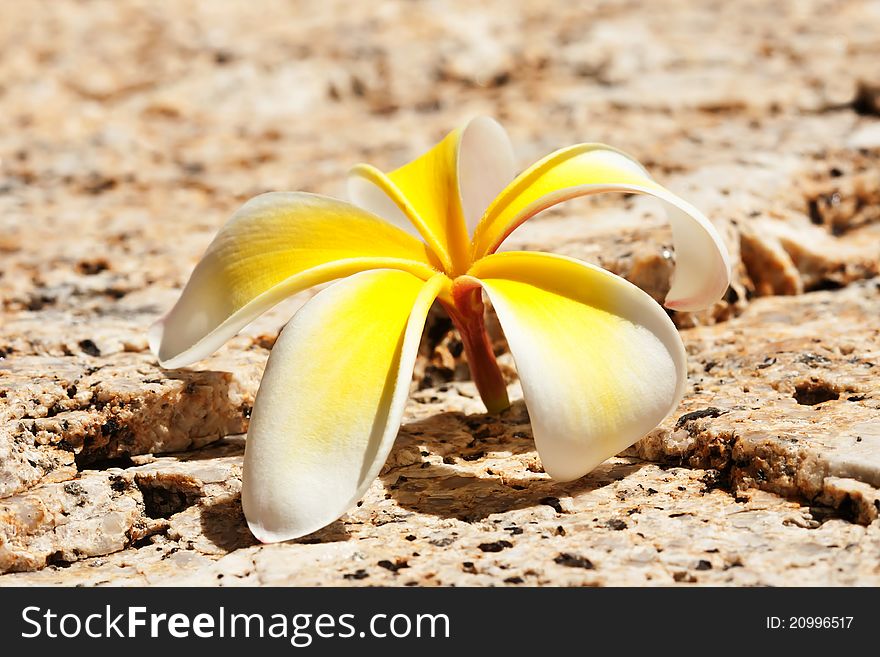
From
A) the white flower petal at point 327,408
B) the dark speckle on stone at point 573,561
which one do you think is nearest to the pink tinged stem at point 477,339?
the white flower petal at point 327,408

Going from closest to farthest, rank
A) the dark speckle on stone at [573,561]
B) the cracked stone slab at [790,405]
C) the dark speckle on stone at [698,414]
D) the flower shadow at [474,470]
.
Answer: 1. the dark speckle on stone at [573,561]
2. the cracked stone slab at [790,405]
3. the flower shadow at [474,470]
4. the dark speckle on stone at [698,414]

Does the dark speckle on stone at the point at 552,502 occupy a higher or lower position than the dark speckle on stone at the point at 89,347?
lower

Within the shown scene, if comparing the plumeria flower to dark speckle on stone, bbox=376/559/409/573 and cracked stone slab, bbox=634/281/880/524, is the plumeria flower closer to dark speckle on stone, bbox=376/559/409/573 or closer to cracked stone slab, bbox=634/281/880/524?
dark speckle on stone, bbox=376/559/409/573

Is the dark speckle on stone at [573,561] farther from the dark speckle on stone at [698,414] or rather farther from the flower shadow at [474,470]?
the dark speckle on stone at [698,414]

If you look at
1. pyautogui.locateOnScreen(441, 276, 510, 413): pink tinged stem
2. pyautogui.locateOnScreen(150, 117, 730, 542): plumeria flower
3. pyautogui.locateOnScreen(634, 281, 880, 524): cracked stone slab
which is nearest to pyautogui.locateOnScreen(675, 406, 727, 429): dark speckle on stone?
pyautogui.locateOnScreen(634, 281, 880, 524): cracked stone slab

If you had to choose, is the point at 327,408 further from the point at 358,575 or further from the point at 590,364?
the point at 590,364

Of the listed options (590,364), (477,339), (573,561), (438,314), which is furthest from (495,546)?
(438,314)

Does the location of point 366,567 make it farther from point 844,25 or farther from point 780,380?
point 844,25
